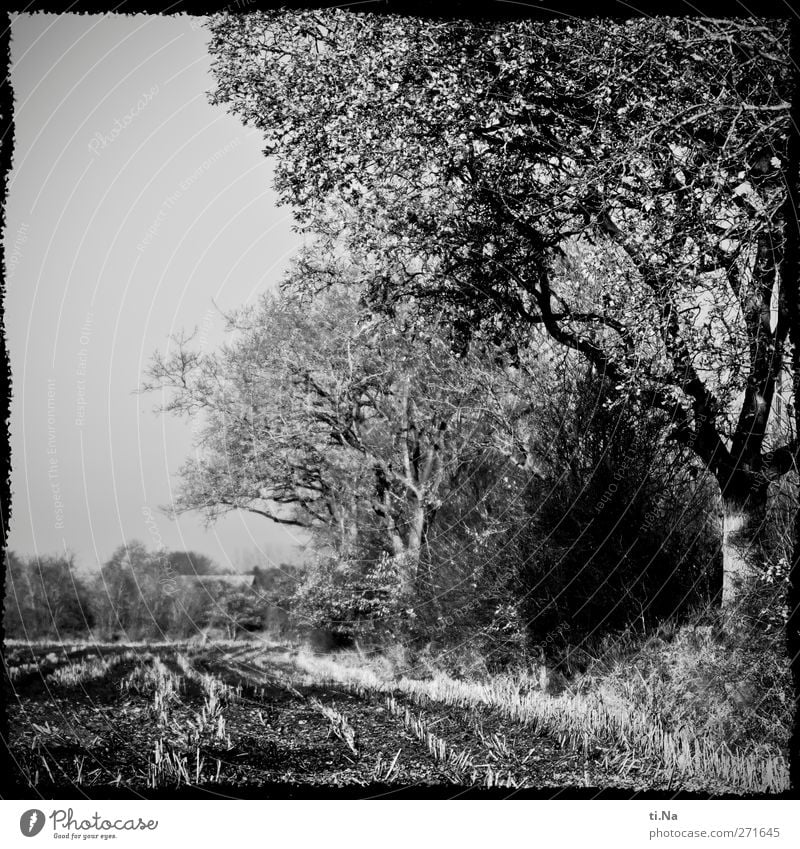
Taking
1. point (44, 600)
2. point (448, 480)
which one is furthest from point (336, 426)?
point (44, 600)

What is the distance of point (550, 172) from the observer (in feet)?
28.2

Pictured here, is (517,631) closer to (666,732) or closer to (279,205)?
(666,732)

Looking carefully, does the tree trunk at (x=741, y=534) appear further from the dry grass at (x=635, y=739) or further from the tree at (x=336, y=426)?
the tree at (x=336, y=426)

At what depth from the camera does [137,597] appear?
542 inches

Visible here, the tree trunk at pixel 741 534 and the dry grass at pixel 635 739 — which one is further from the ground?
the tree trunk at pixel 741 534

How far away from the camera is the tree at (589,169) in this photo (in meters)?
7.60

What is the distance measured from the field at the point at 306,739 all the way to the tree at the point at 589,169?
2417mm

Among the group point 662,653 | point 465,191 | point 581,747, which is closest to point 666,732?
point 581,747

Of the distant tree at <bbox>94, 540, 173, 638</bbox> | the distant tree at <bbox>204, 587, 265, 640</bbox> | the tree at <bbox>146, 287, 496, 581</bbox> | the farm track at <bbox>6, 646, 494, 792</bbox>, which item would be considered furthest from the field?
the distant tree at <bbox>204, 587, 265, 640</bbox>

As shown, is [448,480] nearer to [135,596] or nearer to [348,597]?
[348,597]
